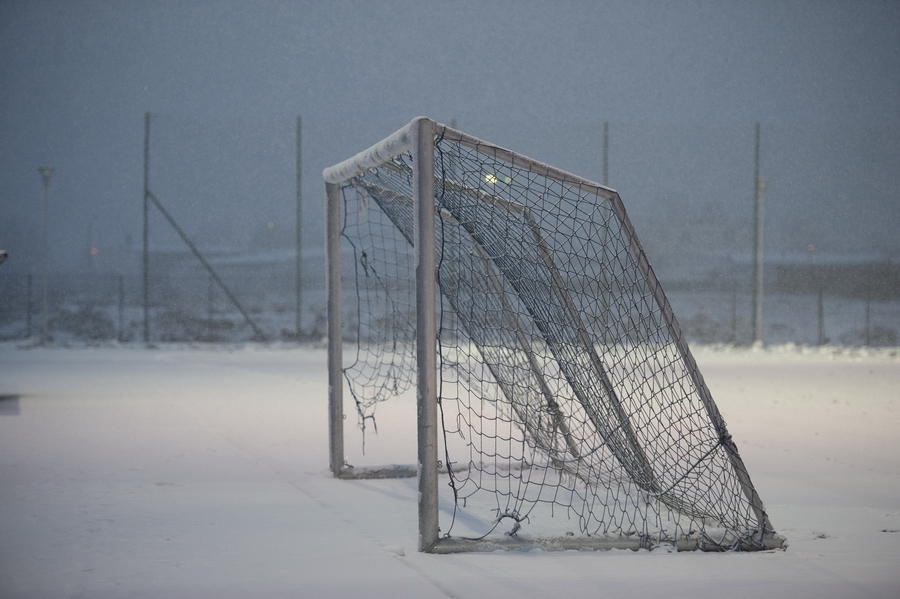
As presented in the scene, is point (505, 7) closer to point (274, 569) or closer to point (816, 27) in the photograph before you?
point (816, 27)

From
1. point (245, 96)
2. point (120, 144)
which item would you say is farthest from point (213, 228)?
point (245, 96)

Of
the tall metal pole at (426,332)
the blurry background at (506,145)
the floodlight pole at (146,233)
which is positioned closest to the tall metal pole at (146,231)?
the floodlight pole at (146,233)

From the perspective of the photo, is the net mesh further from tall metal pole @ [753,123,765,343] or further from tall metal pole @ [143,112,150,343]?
tall metal pole @ [753,123,765,343]

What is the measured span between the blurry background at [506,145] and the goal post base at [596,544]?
1068 centimetres

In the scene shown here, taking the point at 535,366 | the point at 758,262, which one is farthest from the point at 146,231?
the point at 758,262

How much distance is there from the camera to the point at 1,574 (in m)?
2.67

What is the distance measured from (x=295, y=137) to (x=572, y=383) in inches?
466

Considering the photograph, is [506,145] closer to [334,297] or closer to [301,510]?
[334,297]

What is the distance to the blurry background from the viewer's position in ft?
48.1

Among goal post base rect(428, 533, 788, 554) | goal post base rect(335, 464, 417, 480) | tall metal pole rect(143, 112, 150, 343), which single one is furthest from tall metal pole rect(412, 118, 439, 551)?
tall metal pole rect(143, 112, 150, 343)

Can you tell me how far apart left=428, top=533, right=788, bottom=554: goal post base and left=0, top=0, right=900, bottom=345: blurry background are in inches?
421

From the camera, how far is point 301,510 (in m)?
3.62

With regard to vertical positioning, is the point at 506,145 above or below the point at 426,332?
above

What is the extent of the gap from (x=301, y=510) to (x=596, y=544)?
1463 mm
